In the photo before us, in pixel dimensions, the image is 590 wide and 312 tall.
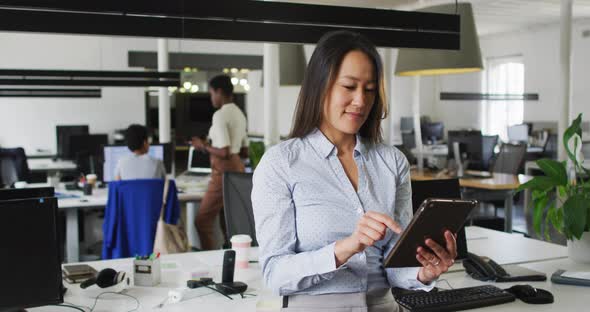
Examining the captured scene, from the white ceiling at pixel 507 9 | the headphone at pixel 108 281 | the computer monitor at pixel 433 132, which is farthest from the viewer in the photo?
the computer monitor at pixel 433 132

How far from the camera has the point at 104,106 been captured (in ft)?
38.3

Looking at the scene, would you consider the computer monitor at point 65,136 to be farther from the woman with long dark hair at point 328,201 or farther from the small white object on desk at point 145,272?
the woman with long dark hair at point 328,201

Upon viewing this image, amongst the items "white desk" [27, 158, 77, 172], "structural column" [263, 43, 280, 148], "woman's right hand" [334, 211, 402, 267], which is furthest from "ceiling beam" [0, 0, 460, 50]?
"white desk" [27, 158, 77, 172]

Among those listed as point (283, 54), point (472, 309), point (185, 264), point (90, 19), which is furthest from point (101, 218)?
point (472, 309)

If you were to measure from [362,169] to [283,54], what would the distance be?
226 inches

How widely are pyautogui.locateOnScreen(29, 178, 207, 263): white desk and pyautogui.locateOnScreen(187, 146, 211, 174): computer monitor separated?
1141 mm

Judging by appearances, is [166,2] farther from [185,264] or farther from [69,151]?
[69,151]

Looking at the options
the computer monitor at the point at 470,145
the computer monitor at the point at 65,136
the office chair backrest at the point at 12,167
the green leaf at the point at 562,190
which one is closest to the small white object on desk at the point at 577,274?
the green leaf at the point at 562,190

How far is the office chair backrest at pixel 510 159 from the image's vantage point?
7547 millimetres

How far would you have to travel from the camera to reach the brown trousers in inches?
232

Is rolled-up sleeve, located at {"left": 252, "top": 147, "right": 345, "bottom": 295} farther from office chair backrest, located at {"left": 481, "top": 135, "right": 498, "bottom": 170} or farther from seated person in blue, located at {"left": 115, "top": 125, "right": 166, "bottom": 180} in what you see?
office chair backrest, located at {"left": 481, "top": 135, "right": 498, "bottom": 170}

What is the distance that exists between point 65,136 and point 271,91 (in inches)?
148

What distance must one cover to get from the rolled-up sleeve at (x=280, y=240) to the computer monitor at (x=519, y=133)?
12.7 m

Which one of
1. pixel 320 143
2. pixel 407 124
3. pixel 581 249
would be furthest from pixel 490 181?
pixel 407 124
